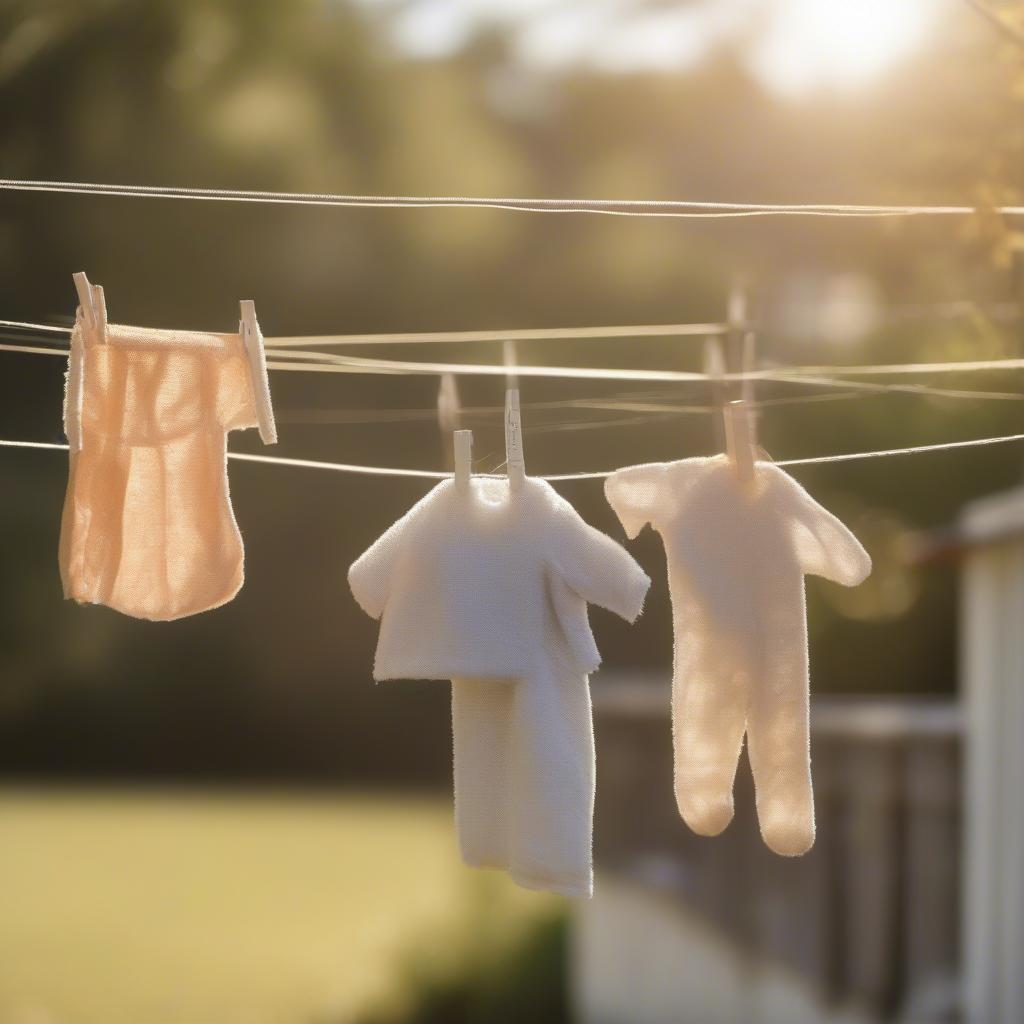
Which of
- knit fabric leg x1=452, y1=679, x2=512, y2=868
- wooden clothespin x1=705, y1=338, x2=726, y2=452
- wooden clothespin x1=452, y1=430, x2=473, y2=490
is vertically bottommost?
knit fabric leg x1=452, y1=679, x2=512, y2=868

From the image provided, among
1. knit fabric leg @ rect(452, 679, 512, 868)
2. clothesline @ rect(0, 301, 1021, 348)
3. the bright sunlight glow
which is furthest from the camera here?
the bright sunlight glow

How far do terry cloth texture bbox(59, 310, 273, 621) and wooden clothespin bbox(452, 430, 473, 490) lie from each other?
265 mm

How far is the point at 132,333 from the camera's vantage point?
2.03 metres

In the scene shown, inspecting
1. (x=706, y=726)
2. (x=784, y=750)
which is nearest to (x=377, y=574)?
(x=706, y=726)

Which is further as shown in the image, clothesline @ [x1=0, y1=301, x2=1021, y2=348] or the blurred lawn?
the blurred lawn

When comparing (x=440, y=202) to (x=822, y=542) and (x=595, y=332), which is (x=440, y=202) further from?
(x=822, y=542)

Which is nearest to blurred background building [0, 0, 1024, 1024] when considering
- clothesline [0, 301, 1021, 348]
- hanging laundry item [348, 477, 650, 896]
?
clothesline [0, 301, 1021, 348]

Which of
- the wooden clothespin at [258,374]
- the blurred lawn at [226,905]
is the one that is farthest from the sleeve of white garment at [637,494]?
the blurred lawn at [226,905]

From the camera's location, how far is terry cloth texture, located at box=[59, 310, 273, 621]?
203 centimetres

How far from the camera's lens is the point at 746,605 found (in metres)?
2.09

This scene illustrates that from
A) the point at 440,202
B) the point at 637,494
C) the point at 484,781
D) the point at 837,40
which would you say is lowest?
the point at 484,781

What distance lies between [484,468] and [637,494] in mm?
253

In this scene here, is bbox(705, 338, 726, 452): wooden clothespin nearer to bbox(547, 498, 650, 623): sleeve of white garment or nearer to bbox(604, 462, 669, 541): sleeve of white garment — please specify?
bbox(604, 462, 669, 541): sleeve of white garment

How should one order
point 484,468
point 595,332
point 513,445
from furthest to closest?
point 595,332 < point 484,468 < point 513,445
